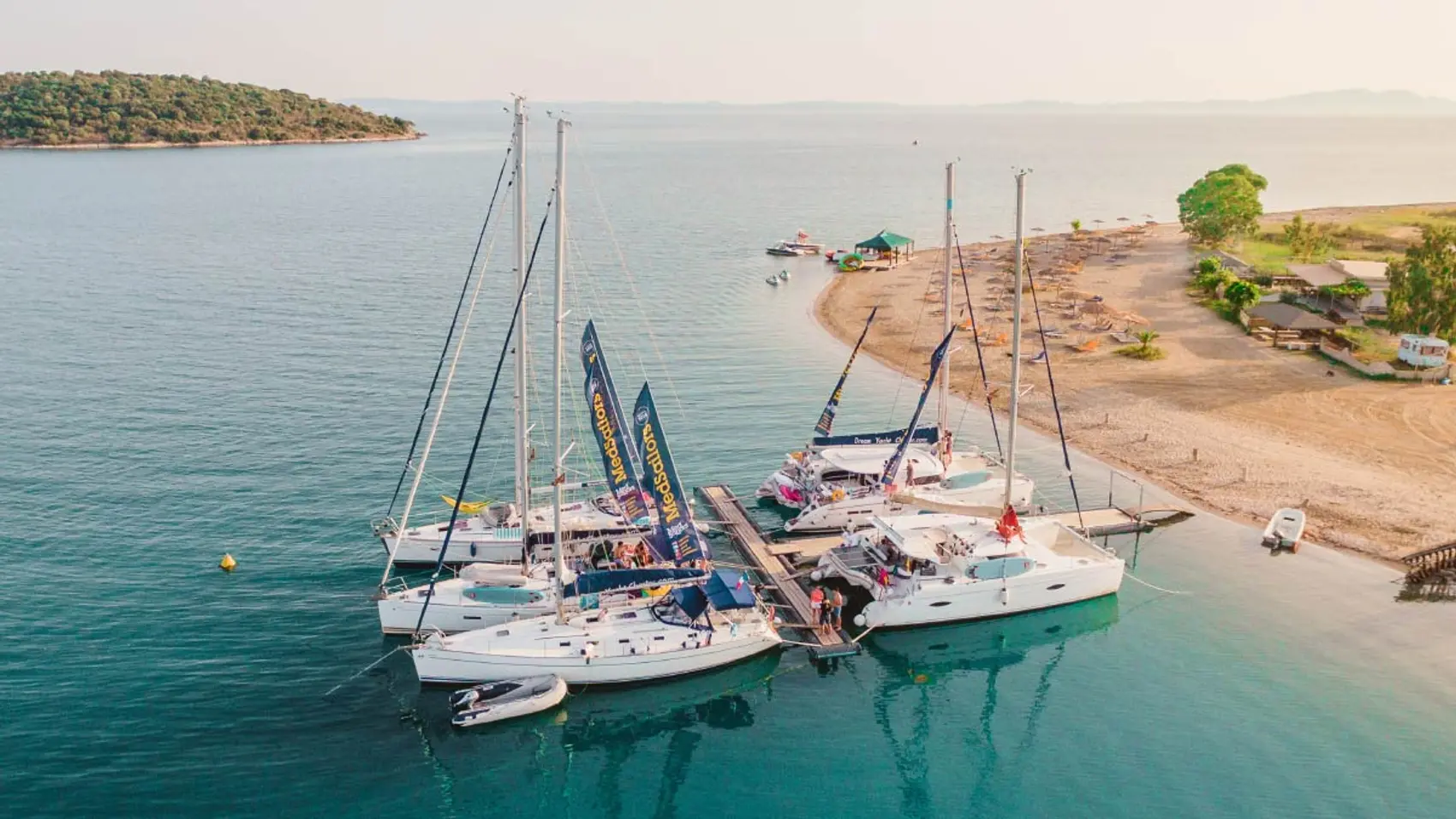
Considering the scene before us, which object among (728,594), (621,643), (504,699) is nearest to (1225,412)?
(728,594)

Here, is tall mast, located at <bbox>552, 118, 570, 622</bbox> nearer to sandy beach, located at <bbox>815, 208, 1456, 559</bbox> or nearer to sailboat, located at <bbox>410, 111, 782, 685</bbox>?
sailboat, located at <bbox>410, 111, 782, 685</bbox>

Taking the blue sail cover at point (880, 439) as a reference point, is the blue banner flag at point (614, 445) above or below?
above

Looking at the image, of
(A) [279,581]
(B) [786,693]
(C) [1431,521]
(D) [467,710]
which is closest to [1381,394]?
(C) [1431,521]

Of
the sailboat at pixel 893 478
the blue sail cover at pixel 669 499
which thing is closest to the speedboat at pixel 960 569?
the sailboat at pixel 893 478

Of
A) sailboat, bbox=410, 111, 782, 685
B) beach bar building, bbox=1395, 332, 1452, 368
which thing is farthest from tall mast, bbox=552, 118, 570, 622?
beach bar building, bbox=1395, 332, 1452, 368

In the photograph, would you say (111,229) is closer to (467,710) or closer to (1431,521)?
(467,710)

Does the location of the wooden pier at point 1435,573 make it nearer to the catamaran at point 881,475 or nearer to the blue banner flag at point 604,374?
the catamaran at point 881,475
